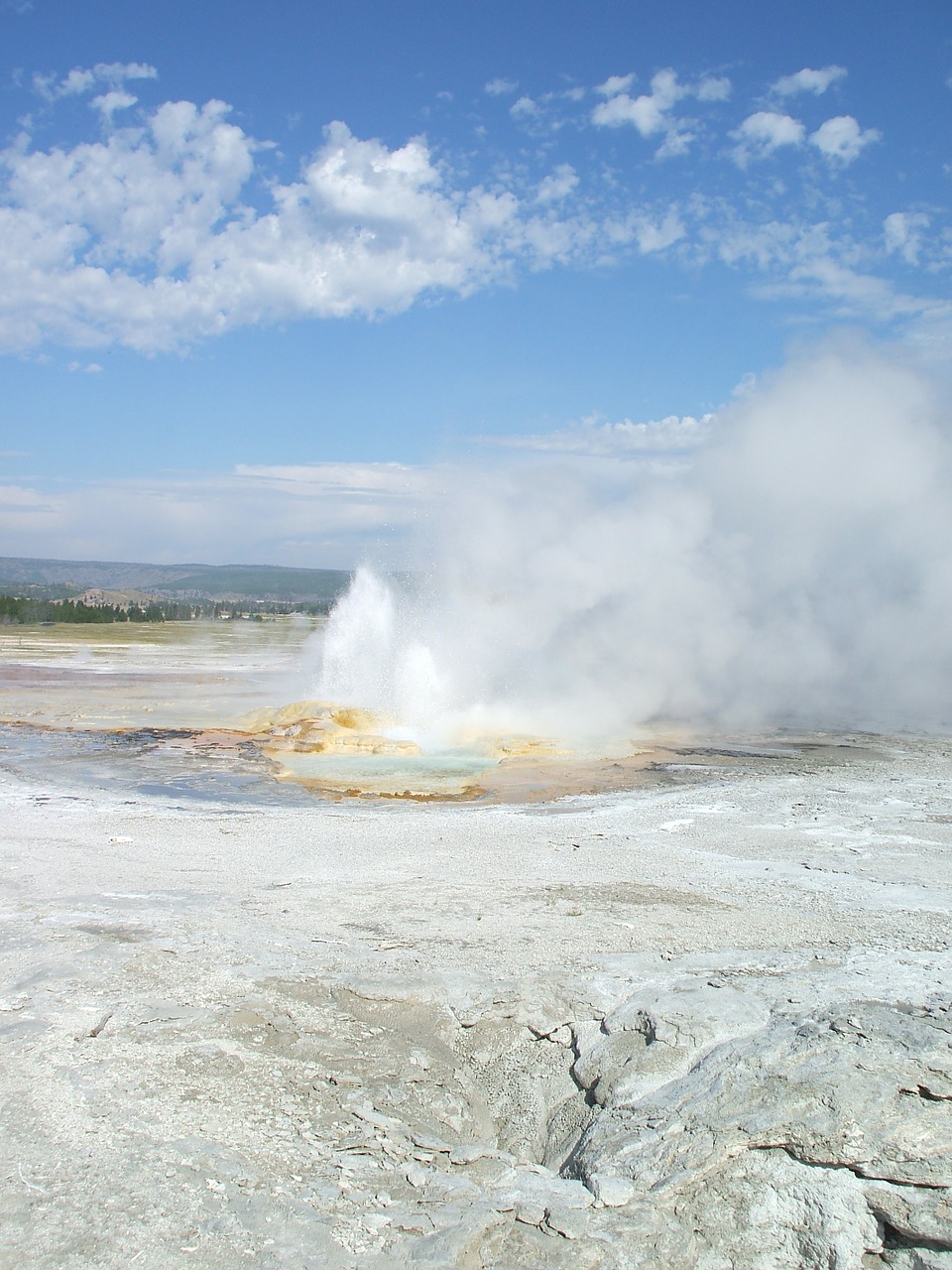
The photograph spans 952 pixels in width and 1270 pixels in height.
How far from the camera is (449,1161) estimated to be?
3.64 m

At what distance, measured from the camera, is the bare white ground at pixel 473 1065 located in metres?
3.15

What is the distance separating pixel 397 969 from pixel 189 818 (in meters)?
5.45

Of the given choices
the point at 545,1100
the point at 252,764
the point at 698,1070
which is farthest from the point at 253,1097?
the point at 252,764

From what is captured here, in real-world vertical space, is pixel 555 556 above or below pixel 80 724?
above

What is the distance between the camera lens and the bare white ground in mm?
3152

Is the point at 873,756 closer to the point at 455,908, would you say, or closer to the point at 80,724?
the point at 455,908

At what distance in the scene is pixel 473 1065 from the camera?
14.5 feet

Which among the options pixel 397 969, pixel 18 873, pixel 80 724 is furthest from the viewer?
pixel 80 724

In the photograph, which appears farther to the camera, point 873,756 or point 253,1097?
point 873,756

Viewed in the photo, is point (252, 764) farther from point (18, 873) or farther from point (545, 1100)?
point (545, 1100)

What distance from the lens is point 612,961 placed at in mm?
5516

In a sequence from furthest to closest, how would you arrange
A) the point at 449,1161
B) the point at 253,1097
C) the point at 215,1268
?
the point at 253,1097, the point at 449,1161, the point at 215,1268

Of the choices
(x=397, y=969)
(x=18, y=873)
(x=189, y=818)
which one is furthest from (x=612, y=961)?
(x=189, y=818)

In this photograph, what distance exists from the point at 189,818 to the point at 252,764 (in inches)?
159
